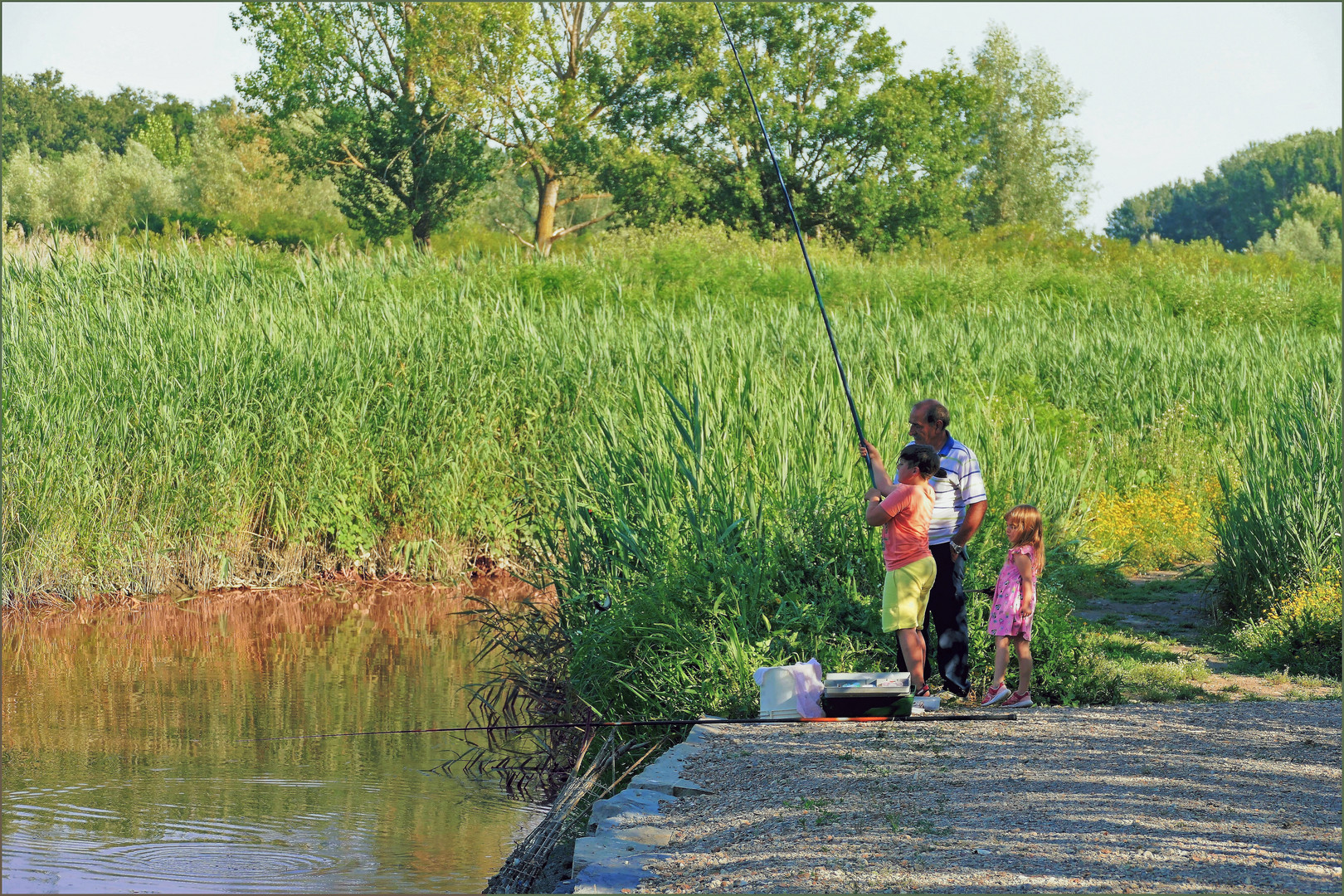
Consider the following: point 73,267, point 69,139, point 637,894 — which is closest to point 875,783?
point 637,894

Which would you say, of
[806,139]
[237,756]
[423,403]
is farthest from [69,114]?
[237,756]

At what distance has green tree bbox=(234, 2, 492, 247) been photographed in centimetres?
3412

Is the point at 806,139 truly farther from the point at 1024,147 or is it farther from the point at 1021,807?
the point at 1021,807

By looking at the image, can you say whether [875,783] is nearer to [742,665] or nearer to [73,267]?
[742,665]

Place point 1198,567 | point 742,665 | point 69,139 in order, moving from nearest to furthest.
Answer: point 742,665 → point 1198,567 → point 69,139

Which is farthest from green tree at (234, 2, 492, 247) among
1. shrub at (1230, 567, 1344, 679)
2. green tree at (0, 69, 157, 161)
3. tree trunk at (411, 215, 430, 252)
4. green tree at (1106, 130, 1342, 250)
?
green tree at (1106, 130, 1342, 250)

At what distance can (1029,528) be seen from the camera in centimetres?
627

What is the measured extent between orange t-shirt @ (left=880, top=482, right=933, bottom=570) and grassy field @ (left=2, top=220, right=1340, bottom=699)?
1.89 feet

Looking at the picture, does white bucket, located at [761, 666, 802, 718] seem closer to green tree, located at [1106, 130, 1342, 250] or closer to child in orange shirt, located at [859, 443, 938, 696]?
child in orange shirt, located at [859, 443, 938, 696]

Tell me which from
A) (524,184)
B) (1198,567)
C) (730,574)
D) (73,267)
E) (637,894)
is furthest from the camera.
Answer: (524,184)

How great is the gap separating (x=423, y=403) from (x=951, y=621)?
7159mm

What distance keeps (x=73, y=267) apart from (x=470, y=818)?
38.9 feet

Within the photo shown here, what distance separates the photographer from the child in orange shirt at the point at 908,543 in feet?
19.7

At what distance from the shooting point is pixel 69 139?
193 ft
